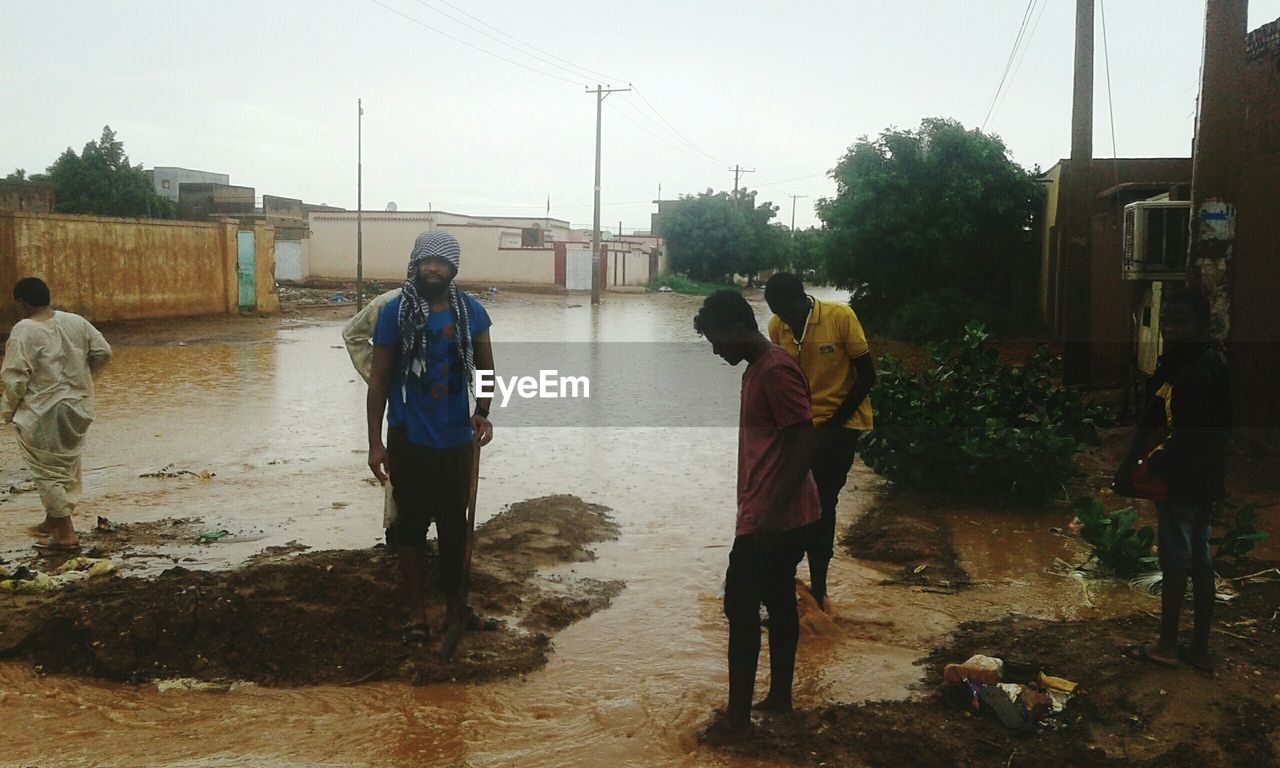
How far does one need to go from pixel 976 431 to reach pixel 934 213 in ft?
57.5

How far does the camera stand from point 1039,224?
84.2 feet

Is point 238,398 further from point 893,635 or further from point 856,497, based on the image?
point 893,635

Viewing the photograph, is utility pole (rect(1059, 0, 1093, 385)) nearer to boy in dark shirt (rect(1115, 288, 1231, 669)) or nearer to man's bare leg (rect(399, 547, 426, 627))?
boy in dark shirt (rect(1115, 288, 1231, 669))

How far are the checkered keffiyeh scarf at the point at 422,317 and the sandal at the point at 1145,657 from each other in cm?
302

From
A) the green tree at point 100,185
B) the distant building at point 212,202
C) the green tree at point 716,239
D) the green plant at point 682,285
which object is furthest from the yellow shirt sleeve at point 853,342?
the green tree at point 716,239

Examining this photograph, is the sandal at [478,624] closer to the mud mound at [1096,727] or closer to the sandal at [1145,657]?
the mud mound at [1096,727]

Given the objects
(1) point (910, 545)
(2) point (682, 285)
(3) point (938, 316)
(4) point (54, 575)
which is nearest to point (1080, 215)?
(3) point (938, 316)

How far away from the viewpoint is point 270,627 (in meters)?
4.90

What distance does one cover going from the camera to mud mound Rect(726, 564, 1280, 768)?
12.5 feet

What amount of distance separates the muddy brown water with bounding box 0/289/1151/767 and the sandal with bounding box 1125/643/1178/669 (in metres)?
0.88

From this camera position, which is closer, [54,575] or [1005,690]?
[1005,690]

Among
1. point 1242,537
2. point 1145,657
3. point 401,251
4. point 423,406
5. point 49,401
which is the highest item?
point 401,251

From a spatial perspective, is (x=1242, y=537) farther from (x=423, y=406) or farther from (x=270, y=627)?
(x=270, y=627)

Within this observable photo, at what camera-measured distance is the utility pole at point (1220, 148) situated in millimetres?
8273
